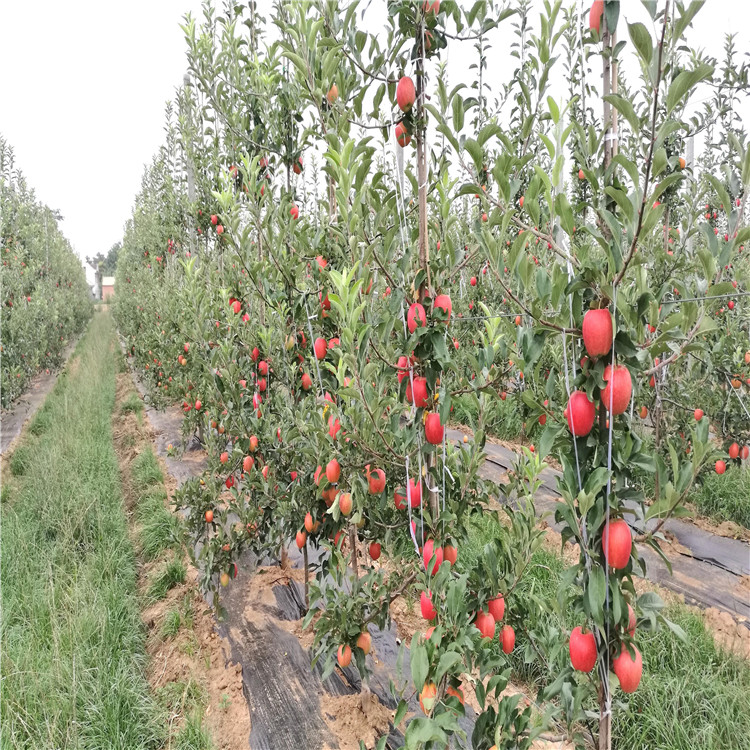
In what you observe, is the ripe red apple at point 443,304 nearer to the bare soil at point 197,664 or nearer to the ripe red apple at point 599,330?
the ripe red apple at point 599,330

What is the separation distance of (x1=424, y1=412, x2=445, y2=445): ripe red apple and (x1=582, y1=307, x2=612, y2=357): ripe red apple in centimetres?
58

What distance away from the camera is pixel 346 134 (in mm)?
1877

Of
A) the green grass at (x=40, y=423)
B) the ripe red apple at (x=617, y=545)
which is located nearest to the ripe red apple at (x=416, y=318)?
the ripe red apple at (x=617, y=545)

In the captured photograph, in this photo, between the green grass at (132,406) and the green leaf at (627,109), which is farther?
the green grass at (132,406)

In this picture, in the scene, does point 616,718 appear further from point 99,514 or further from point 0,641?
point 99,514

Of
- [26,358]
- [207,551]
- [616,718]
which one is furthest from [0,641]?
[26,358]

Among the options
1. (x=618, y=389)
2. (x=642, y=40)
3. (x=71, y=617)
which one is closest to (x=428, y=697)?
(x=618, y=389)

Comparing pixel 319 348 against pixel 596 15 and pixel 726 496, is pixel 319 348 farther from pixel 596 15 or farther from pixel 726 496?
pixel 726 496

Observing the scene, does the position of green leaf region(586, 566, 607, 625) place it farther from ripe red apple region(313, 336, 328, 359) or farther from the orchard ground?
ripe red apple region(313, 336, 328, 359)

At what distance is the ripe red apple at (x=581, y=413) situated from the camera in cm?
112

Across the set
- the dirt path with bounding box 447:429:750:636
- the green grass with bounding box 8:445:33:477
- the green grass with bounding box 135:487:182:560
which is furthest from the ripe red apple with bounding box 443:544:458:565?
the green grass with bounding box 8:445:33:477

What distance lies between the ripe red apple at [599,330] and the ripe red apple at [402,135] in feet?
3.08

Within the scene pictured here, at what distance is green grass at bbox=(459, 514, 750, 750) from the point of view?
82.0 inches

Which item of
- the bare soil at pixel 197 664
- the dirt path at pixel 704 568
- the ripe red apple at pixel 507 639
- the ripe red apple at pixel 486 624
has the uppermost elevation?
the ripe red apple at pixel 486 624
